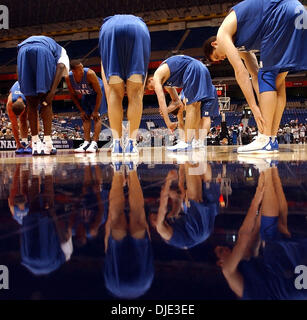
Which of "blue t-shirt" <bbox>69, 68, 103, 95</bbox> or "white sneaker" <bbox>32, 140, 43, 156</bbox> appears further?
"blue t-shirt" <bbox>69, 68, 103, 95</bbox>

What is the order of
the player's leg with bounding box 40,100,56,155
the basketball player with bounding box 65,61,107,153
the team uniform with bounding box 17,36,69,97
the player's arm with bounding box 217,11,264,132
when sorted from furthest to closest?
the basketball player with bounding box 65,61,107,153 → the player's leg with bounding box 40,100,56,155 → the team uniform with bounding box 17,36,69,97 → the player's arm with bounding box 217,11,264,132

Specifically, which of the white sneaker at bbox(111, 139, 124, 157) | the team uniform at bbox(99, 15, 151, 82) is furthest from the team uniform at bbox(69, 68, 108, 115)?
the white sneaker at bbox(111, 139, 124, 157)

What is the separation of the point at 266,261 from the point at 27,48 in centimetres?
199

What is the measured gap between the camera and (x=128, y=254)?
0.57 feet

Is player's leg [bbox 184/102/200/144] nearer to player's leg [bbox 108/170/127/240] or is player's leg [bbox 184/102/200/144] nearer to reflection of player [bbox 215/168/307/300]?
player's leg [bbox 108/170/127/240]

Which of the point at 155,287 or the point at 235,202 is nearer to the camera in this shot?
the point at 155,287

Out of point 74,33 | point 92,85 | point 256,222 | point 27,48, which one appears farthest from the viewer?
point 74,33

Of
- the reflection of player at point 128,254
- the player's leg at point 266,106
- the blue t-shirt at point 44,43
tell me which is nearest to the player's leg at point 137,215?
the reflection of player at point 128,254

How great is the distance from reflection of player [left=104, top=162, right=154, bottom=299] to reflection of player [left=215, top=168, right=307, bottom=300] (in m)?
0.04

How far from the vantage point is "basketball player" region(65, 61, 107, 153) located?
223cm
